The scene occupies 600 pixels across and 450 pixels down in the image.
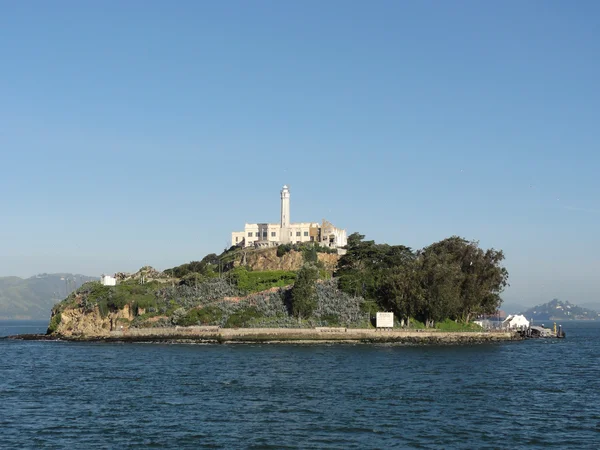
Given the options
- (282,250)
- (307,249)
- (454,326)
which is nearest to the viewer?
(454,326)

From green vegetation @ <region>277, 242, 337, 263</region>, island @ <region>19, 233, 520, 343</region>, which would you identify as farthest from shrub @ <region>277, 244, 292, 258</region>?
island @ <region>19, 233, 520, 343</region>

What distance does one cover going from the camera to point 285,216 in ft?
469

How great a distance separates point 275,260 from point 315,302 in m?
28.3

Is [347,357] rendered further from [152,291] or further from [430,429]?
[152,291]

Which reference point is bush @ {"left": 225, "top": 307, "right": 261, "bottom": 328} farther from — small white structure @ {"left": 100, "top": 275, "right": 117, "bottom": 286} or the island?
small white structure @ {"left": 100, "top": 275, "right": 117, "bottom": 286}

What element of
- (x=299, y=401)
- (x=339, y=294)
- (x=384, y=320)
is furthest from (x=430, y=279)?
(x=299, y=401)

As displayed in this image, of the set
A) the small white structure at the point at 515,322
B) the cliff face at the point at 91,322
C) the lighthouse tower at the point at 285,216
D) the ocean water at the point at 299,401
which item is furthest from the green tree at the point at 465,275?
the cliff face at the point at 91,322

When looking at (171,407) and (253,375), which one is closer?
(171,407)

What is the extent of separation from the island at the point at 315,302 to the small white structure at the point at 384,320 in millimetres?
1484

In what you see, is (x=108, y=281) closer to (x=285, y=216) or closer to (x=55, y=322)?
(x=55, y=322)

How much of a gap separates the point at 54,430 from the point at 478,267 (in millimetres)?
80468

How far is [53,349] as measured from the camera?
287 feet

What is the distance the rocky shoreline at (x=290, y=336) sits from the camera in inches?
3659

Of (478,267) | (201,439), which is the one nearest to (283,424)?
(201,439)
